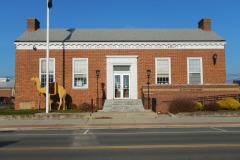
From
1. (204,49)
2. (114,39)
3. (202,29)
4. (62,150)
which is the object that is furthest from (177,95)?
(62,150)

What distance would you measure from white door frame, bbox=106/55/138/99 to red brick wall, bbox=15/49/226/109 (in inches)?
15.4

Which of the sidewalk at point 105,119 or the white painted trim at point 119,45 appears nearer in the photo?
the sidewalk at point 105,119

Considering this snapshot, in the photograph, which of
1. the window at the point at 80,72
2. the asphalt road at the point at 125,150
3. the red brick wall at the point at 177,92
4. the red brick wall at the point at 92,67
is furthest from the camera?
the window at the point at 80,72

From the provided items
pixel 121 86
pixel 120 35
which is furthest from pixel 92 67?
pixel 120 35

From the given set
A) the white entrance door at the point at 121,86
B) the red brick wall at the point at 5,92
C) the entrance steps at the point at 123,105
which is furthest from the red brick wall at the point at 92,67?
the red brick wall at the point at 5,92

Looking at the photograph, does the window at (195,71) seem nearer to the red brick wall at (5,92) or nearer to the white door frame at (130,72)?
the white door frame at (130,72)

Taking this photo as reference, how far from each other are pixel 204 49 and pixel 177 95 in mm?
6244

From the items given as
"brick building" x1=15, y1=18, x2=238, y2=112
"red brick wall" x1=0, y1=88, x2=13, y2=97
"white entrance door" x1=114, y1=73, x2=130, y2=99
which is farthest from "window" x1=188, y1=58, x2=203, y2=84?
"red brick wall" x1=0, y1=88, x2=13, y2=97

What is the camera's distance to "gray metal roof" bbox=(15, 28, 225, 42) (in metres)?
30.2

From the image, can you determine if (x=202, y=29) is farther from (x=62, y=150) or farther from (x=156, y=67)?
(x=62, y=150)

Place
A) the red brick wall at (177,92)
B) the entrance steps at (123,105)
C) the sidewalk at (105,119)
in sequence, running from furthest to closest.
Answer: the red brick wall at (177,92), the entrance steps at (123,105), the sidewalk at (105,119)

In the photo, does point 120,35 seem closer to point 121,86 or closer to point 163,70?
point 121,86

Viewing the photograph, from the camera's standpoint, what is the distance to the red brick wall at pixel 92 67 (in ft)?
96.6

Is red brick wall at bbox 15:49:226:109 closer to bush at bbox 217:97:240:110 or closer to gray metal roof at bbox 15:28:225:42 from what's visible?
gray metal roof at bbox 15:28:225:42
